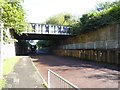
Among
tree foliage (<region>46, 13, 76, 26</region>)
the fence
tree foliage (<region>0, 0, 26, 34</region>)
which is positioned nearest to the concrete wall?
tree foliage (<region>0, 0, 26, 34</region>)

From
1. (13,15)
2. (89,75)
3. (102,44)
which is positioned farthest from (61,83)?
(102,44)

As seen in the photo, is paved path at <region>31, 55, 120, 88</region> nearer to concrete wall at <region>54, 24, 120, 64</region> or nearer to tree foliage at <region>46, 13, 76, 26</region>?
concrete wall at <region>54, 24, 120, 64</region>

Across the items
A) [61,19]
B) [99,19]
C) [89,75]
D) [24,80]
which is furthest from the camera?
[61,19]

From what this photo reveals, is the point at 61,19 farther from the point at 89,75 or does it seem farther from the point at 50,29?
the point at 89,75

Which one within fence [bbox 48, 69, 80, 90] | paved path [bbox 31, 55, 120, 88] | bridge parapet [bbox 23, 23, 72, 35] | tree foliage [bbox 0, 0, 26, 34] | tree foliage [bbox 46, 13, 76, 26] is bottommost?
paved path [bbox 31, 55, 120, 88]

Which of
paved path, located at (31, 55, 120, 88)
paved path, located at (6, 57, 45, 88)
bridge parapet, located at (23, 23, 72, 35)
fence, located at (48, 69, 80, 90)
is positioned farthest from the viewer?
bridge parapet, located at (23, 23, 72, 35)

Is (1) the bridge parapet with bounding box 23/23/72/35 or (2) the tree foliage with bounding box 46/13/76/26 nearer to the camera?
(1) the bridge parapet with bounding box 23/23/72/35

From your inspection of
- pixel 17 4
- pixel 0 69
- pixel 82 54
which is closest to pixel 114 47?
pixel 82 54

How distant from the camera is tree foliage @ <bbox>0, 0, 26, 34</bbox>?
14.6m

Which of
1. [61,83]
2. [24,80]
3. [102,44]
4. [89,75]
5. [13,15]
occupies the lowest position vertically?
[89,75]

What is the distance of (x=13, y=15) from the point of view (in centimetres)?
1485

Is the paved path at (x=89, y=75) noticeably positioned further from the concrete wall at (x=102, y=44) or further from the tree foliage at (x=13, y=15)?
the concrete wall at (x=102, y=44)

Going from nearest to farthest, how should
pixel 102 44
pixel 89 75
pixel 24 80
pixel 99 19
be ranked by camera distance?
pixel 24 80
pixel 89 75
pixel 102 44
pixel 99 19

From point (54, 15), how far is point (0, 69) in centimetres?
8113
